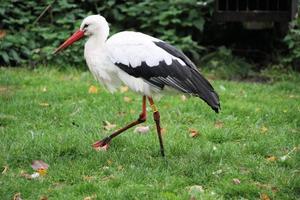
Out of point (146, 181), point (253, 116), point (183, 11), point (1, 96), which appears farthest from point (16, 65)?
point (146, 181)

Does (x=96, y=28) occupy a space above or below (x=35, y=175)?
above

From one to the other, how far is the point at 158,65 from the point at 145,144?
81 centimetres

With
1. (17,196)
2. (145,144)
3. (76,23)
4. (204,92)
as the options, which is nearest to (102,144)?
(145,144)

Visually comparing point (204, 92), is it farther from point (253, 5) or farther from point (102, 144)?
point (253, 5)

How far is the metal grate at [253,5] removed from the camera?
8945mm

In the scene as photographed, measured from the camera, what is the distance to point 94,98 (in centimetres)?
687

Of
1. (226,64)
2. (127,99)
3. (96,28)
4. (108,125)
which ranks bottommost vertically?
(226,64)

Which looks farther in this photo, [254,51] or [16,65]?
[254,51]

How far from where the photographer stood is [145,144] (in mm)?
5387

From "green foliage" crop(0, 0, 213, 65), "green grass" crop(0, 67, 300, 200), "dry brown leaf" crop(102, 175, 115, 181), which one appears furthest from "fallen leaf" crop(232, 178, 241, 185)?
"green foliage" crop(0, 0, 213, 65)

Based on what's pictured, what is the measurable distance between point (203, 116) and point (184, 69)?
1461 millimetres

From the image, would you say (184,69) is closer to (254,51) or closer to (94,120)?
(94,120)

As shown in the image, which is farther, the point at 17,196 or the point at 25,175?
the point at 25,175

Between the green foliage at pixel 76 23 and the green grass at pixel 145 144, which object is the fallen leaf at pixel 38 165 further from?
the green foliage at pixel 76 23
